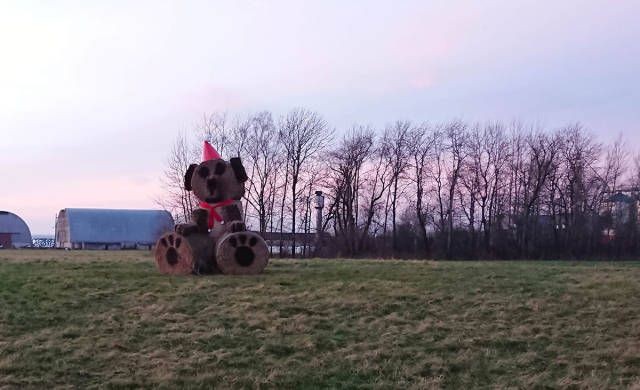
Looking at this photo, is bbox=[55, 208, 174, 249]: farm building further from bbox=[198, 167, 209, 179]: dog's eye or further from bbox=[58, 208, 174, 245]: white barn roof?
bbox=[198, 167, 209, 179]: dog's eye

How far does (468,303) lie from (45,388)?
649 cm

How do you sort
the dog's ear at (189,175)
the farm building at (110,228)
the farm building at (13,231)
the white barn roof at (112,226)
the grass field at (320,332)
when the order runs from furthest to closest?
the farm building at (13,231)
the white barn roof at (112,226)
the farm building at (110,228)
the dog's ear at (189,175)
the grass field at (320,332)

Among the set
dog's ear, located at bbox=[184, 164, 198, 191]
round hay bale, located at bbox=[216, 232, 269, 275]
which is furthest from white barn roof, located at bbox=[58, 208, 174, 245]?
round hay bale, located at bbox=[216, 232, 269, 275]

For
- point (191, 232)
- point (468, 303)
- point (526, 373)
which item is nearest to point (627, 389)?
point (526, 373)

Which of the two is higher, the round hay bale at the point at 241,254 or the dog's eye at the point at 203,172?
the dog's eye at the point at 203,172

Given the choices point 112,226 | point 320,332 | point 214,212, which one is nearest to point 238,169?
point 214,212

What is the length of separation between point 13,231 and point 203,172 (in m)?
63.0

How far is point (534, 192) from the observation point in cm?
4228

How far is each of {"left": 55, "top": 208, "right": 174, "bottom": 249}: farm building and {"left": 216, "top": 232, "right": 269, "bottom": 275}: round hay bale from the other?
49612 mm

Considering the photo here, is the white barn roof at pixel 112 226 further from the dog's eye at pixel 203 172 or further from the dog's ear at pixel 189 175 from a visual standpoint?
the dog's eye at pixel 203 172

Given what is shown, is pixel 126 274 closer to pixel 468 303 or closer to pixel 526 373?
pixel 468 303

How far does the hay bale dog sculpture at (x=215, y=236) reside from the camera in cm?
1489

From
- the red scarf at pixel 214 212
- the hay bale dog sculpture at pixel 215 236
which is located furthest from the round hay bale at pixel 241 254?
the red scarf at pixel 214 212

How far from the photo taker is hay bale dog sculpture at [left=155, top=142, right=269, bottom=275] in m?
14.9
